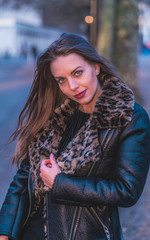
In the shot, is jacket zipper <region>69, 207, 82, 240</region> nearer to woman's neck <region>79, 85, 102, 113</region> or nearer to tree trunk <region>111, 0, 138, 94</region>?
woman's neck <region>79, 85, 102, 113</region>

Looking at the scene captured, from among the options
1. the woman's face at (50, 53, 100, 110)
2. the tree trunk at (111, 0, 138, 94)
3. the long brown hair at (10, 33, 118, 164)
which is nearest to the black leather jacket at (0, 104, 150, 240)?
the woman's face at (50, 53, 100, 110)

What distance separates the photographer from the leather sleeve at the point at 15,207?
77.8 inches

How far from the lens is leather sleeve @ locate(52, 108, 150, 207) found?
5.57ft

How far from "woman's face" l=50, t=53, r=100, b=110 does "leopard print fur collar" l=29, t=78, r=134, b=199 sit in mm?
104

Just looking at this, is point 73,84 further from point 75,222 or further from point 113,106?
point 75,222

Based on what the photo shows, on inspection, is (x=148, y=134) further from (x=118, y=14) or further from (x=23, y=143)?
(x=118, y=14)

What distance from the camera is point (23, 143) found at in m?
2.30

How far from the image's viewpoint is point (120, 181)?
171 centimetres

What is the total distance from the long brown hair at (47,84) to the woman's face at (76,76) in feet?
0.12

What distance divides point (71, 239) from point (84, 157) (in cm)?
44

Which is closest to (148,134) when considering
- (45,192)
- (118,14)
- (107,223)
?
(107,223)

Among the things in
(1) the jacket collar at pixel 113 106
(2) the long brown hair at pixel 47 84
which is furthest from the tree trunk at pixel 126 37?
(1) the jacket collar at pixel 113 106

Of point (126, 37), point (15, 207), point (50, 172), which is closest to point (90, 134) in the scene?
point (50, 172)

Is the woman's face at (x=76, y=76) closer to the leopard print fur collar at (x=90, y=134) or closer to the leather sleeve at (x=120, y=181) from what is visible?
the leopard print fur collar at (x=90, y=134)
